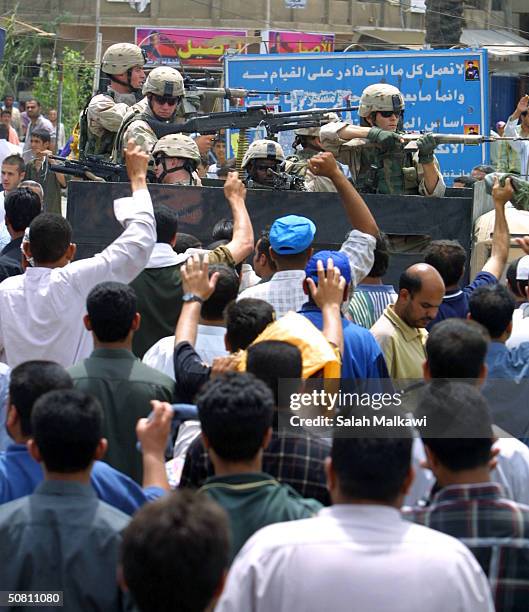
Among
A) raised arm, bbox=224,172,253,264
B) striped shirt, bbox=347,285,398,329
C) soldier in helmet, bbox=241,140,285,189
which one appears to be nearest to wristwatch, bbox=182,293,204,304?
raised arm, bbox=224,172,253,264

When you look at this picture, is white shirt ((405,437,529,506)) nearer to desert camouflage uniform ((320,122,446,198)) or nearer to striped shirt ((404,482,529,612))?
striped shirt ((404,482,529,612))

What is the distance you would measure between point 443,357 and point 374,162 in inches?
199

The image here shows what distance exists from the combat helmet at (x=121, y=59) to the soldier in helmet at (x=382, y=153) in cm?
217

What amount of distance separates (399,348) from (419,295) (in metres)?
0.26

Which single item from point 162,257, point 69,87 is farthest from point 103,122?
point 69,87

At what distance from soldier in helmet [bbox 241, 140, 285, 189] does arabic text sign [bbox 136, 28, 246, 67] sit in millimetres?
21655

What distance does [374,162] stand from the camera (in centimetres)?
910

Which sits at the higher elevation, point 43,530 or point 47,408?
point 47,408

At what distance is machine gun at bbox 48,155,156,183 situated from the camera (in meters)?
8.86

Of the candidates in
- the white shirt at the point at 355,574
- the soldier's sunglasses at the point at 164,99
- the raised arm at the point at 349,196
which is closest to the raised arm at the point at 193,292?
the raised arm at the point at 349,196

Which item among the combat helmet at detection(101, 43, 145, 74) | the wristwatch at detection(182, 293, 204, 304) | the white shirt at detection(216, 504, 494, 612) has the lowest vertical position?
the white shirt at detection(216, 504, 494, 612)

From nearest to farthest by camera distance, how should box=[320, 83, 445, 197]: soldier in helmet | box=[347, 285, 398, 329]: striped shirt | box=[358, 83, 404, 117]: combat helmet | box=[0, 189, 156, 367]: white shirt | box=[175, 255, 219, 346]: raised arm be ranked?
box=[175, 255, 219, 346]: raised arm
box=[0, 189, 156, 367]: white shirt
box=[347, 285, 398, 329]: striped shirt
box=[320, 83, 445, 197]: soldier in helmet
box=[358, 83, 404, 117]: combat helmet

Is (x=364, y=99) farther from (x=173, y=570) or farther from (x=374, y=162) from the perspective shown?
(x=173, y=570)

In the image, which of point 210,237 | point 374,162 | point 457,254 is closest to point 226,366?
point 457,254
